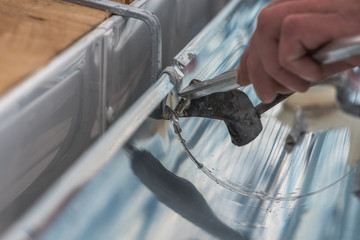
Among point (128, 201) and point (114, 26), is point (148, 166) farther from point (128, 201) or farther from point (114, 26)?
point (114, 26)

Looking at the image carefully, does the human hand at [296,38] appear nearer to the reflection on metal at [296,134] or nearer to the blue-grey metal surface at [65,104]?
the blue-grey metal surface at [65,104]

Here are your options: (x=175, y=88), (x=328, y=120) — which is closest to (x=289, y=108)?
(x=328, y=120)

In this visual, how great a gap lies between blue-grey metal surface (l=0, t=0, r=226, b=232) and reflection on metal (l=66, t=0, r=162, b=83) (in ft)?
0.07

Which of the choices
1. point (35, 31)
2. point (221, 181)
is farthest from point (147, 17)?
point (221, 181)

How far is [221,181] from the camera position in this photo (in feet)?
3.63

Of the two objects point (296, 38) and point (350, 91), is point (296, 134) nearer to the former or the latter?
point (350, 91)

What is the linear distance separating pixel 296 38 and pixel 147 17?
0.47m

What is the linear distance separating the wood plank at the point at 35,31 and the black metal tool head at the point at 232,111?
0.26 m

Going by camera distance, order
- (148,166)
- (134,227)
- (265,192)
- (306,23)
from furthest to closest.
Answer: (265,192), (148,166), (134,227), (306,23)

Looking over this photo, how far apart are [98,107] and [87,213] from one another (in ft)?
1.08

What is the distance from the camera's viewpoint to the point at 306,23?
595mm

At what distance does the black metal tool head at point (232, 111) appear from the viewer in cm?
106

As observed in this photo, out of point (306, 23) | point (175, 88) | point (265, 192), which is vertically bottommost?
point (265, 192)

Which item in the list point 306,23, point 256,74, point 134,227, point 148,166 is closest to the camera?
point 306,23
